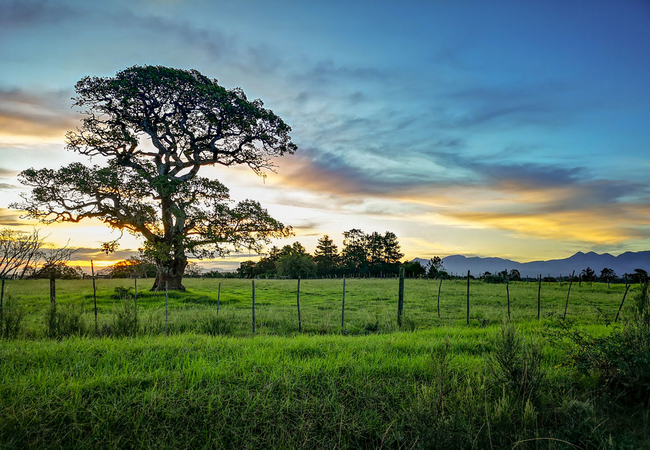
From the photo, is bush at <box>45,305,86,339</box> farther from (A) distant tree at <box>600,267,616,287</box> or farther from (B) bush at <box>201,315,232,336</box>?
(A) distant tree at <box>600,267,616,287</box>

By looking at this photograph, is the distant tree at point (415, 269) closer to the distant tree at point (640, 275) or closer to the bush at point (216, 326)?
the distant tree at point (640, 275)

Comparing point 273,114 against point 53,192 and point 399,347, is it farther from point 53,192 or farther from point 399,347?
point 399,347

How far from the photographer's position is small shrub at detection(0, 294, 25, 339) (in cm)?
910

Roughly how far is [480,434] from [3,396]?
652 centimetres

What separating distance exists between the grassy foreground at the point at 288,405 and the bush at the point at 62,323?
3.05 metres

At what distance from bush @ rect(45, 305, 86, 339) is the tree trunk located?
15195 millimetres

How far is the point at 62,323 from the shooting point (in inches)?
378

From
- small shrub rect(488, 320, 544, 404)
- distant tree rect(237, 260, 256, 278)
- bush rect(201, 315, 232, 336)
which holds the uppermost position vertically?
small shrub rect(488, 320, 544, 404)

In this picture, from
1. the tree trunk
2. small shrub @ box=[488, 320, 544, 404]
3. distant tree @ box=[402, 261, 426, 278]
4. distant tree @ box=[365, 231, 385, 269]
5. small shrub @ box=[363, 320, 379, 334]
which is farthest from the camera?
distant tree @ box=[365, 231, 385, 269]

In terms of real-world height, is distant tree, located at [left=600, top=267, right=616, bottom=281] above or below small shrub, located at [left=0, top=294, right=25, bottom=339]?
below

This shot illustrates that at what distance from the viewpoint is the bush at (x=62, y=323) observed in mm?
9420

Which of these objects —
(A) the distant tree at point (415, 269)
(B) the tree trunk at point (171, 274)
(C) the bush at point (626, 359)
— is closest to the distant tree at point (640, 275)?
(C) the bush at point (626, 359)

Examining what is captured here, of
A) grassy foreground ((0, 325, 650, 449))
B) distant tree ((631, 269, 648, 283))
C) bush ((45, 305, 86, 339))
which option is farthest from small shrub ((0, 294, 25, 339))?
distant tree ((631, 269, 648, 283))

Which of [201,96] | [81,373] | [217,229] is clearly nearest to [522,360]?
[81,373]
